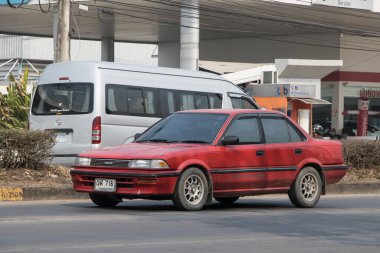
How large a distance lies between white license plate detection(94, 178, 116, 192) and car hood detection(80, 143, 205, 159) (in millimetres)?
334

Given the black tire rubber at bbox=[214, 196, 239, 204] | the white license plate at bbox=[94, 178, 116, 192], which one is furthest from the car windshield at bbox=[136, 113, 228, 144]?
the black tire rubber at bbox=[214, 196, 239, 204]

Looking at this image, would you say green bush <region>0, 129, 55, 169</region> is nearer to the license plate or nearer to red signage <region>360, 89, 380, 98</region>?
the license plate

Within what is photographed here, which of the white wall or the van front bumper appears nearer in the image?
the van front bumper

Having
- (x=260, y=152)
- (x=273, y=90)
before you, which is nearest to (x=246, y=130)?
(x=260, y=152)

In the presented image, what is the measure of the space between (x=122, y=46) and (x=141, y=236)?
72020 millimetres

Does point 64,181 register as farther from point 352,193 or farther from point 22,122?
point 22,122

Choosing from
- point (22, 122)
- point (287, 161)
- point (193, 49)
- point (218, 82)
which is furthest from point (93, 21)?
point (287, 161)

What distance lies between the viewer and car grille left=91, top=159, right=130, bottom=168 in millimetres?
12922

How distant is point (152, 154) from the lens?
508 inches

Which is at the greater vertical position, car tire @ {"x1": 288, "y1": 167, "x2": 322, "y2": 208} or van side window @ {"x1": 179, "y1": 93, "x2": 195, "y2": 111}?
van side window @ {"x1": 179, "y1": 93, "x2": 195, "y2": 111}

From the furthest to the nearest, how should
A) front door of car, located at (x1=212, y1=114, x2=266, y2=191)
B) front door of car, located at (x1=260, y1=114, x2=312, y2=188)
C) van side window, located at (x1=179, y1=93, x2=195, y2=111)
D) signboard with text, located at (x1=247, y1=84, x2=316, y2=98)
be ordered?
signboard with text, located at (x1=247, y1=84, x2=316, y2=98)
van side window, located at (x1=179, y1=93, x2=195, y2=111)
front door of car, located at (x1=260, y1=114, x2=312, y2=188)
front door of car, located at (x1=212, y1=114, x2=266, y2=191)

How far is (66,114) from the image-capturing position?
19562 millimetres

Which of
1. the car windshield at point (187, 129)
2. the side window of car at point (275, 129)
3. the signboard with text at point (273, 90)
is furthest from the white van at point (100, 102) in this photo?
the signboard with text at point (273, 90)

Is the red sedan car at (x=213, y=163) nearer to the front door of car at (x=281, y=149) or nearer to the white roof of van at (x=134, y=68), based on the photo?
the front door of car at (x=281, y=149)
